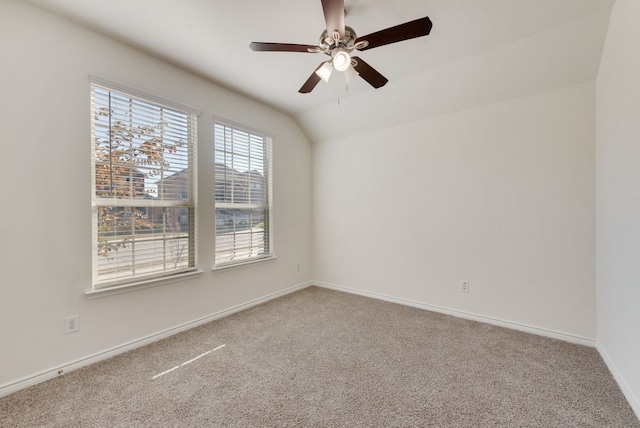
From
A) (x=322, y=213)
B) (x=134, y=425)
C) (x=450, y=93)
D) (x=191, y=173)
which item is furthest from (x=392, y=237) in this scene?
(x=134, y=425)

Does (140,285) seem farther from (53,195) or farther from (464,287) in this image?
(464,287)

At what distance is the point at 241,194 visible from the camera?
3.33 meters

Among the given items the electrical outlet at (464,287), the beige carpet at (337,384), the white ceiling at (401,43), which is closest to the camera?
the beige carpet at (337,384)

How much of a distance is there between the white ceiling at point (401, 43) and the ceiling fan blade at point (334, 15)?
381 millimetres

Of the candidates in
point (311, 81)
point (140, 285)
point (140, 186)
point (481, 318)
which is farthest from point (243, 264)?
point (481, 318)

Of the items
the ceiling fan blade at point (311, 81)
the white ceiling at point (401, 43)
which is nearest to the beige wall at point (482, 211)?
the white ceiling at point (401, 43)

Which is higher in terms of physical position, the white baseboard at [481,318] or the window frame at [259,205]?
the window frame at [259,205]

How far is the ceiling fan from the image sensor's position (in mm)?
1514

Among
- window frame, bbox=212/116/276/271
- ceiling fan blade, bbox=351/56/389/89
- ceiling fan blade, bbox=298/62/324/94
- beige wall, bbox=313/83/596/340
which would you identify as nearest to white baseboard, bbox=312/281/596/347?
beige wall, bbox=313/83/596/340

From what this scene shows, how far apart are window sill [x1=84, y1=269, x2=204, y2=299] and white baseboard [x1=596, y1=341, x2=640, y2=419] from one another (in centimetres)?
344

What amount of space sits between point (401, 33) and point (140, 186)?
2419 mm

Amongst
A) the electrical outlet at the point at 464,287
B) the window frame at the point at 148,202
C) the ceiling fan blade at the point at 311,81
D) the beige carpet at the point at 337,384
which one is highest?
the ceiling fan blade at the point at 311,81

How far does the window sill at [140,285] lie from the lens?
214 cm

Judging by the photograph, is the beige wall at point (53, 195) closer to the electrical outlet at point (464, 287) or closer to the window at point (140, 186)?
the window at point (140, 186)
